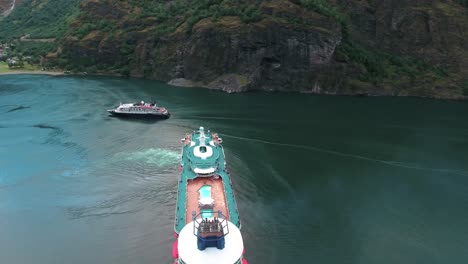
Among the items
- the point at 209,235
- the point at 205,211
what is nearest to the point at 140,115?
the point at 205,211

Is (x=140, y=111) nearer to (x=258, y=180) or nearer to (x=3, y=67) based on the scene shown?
(x=258, y=180)

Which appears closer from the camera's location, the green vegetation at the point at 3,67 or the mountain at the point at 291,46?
the mountain at the point at 291,46

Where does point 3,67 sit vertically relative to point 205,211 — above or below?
below

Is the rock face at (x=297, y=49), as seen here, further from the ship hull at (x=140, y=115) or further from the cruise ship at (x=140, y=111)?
the ship hull at (x=140, y=115)

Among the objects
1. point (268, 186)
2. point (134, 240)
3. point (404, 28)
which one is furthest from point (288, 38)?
point (134, 240)

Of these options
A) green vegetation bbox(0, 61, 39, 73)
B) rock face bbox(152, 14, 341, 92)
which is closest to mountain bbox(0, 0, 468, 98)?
rock face bbox(152, 14, 341, 92)

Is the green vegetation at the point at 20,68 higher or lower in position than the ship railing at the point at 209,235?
lower

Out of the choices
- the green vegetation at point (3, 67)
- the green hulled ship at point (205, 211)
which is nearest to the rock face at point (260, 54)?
the green hulled ship at point (205, 211)
